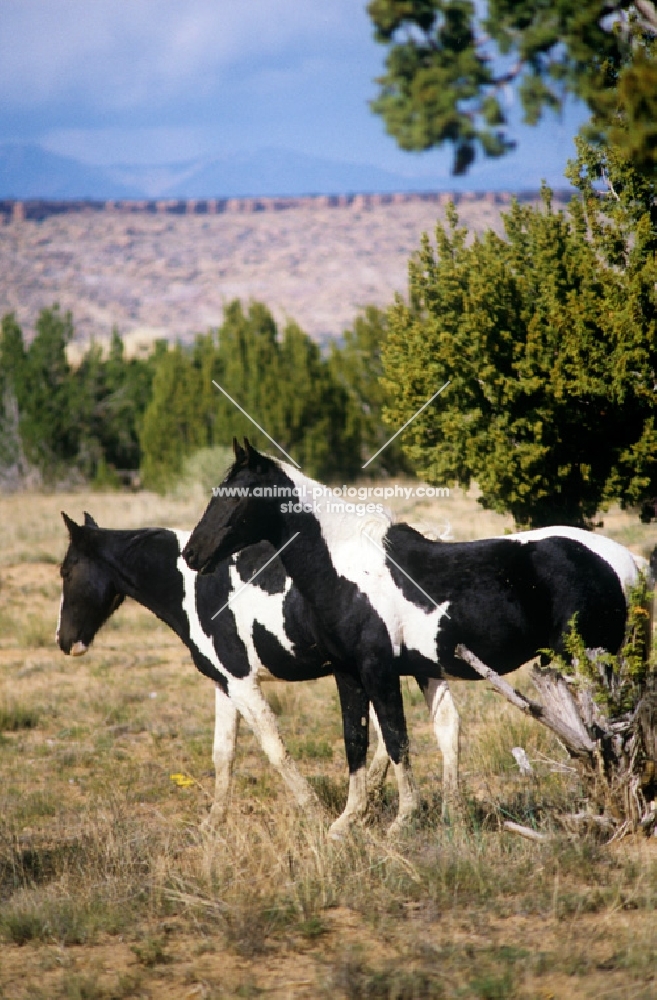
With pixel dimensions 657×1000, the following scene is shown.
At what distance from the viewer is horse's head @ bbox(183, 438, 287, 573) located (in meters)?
6.43

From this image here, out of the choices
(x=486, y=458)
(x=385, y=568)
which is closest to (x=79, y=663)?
(x=486, y=458)

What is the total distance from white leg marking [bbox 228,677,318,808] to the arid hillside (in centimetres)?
9646

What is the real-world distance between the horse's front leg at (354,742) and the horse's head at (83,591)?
2.12 metres

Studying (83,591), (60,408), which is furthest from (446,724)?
(60,408)

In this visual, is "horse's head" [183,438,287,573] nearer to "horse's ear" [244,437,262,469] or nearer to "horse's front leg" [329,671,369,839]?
"horse's ear" [244,437,262,469]

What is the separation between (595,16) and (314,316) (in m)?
103

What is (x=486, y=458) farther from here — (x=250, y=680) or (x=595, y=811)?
(x=595, y=811)

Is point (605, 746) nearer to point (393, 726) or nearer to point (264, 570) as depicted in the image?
point (393, 726)

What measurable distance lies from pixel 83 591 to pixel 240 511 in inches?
76.4

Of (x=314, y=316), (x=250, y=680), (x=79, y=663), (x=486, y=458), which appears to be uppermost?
(x=314, y=316)

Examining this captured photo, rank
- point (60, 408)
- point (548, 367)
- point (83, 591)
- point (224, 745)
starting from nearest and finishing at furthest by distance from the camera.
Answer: point (224, 745) → point (83, 591) → point (548, 367) → point (60, 408)

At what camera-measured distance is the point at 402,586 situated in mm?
6301

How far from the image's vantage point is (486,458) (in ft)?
35.2

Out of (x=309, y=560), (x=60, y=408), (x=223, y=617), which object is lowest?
(x=223, y=617)
